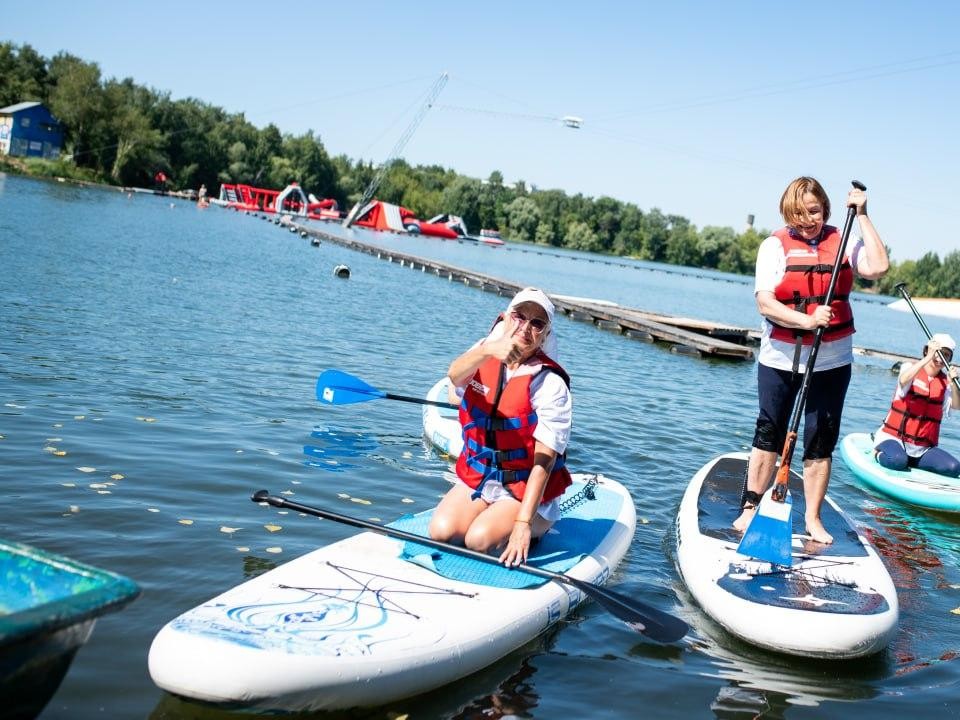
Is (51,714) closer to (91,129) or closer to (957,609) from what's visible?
(957,609)

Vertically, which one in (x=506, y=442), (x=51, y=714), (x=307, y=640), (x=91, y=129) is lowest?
(x=51, y=714)

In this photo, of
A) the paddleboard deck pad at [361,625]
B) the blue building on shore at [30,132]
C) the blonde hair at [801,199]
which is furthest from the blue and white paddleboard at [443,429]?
the blue building on shore at [30,132]

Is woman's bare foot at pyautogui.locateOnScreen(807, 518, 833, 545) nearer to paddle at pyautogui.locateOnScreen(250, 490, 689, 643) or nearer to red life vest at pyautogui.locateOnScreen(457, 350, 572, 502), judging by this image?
paddle at pyautogui.locateOnScreen(250, 490, 689, 643)

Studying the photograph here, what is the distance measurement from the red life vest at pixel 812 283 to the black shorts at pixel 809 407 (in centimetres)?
25

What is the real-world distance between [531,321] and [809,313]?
197 centimetres

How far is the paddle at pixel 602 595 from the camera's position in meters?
4.79

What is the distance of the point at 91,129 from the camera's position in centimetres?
7906

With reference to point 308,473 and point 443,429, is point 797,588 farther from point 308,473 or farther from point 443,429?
point 443,429

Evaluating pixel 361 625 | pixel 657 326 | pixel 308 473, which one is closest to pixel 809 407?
pixel 361 625

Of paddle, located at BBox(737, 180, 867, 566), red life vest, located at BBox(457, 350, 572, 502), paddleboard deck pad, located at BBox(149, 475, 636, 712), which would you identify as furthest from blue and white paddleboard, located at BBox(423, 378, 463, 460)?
paddle, located at BBox(737, 180, 867, 566)

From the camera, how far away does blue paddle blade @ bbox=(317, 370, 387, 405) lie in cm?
938

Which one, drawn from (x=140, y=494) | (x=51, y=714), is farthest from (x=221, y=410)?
(x=51, y=714)

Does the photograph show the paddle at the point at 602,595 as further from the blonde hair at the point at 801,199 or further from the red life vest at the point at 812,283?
the blonde hair at the point at 801,199

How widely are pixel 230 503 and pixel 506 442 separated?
8.47ft
